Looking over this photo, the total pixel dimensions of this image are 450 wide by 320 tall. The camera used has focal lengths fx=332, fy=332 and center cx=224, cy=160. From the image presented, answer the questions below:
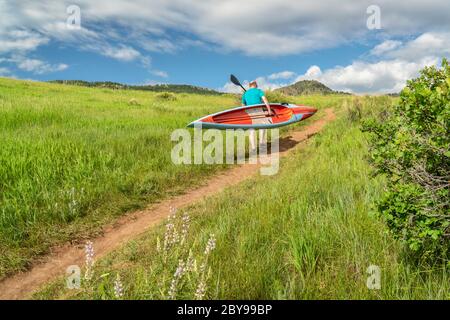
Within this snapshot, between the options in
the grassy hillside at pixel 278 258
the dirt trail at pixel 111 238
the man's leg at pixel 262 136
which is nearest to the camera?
the grassy hillside at pixel 278 258

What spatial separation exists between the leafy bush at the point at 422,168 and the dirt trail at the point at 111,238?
408 centimetres

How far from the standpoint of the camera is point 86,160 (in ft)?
26.9

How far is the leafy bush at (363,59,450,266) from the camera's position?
2.97 meters

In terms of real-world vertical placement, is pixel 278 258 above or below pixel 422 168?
below

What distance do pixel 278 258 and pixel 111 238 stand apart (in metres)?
3.13

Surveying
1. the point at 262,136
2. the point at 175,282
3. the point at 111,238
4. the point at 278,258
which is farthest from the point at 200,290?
the point at 262,136

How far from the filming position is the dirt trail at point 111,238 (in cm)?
425

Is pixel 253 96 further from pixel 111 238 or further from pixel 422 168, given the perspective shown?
pixel 422 168

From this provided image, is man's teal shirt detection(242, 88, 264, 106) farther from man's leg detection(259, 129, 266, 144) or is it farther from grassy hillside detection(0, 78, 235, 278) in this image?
grassy hillside detection(0, 78, 235, 278)

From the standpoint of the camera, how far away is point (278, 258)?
3.77 m

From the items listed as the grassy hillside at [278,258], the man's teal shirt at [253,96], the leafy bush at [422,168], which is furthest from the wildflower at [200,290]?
the man's teal shirt at [253,96]

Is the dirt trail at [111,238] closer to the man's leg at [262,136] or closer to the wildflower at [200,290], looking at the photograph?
the wildflower at [200,290]
